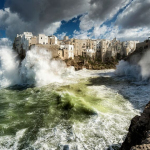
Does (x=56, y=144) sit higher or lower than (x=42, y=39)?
lower

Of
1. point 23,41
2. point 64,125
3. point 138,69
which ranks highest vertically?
point 23,41

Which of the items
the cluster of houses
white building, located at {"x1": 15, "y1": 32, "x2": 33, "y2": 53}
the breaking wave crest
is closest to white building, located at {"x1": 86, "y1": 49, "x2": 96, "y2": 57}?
the cluster of houses

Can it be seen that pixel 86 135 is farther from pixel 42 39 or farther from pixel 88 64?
pixel 88 64

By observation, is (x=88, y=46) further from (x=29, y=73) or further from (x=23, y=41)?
(x=29, y=73)

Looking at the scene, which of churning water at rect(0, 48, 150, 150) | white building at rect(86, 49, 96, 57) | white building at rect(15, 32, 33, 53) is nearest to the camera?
churning water at rect(0, 48, 150, 150)

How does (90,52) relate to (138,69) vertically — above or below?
above

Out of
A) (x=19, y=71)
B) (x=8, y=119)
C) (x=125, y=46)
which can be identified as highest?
(x=125, y=46)

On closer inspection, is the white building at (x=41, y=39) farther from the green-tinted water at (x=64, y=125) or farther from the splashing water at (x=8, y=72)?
the green-tinted water at (x=64, y=125)

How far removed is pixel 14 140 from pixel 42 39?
4031cm

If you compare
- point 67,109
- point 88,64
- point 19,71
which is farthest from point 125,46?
point 67,109

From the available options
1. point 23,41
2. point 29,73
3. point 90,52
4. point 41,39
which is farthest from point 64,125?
point 90,52

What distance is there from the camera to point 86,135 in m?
7.74

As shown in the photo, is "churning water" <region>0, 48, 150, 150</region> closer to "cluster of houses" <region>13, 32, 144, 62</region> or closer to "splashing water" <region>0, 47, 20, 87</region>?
"splashing water" <region>0, 47, 20, 87</region>

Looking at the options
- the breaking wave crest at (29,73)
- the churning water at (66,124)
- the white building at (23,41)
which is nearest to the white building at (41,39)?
the white building at (23,41)
